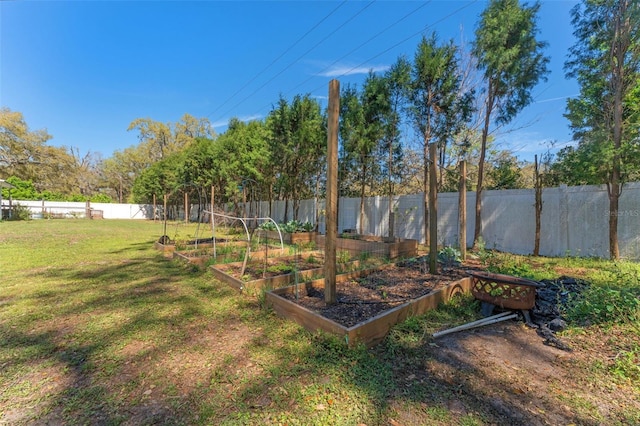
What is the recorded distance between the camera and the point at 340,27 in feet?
22.7

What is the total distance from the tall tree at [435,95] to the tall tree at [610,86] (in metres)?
2.67

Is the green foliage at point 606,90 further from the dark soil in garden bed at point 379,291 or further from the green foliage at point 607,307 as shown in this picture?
the green foliage at point 607,307

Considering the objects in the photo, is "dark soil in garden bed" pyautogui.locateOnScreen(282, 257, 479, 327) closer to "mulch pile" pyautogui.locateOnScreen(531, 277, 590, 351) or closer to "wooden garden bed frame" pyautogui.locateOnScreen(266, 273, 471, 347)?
"wooden garden bed frame" pyautogui.locateOnScreen(266, 273, 471, 347)

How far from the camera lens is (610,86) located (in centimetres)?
554

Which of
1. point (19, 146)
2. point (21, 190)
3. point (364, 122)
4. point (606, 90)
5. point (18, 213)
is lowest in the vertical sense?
point (18, 213)

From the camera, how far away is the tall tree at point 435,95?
7719 millimetres

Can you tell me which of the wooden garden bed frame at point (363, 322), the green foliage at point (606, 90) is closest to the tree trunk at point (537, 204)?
the green foliage at point (606, 90)

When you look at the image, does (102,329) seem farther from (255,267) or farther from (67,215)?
(67,215)

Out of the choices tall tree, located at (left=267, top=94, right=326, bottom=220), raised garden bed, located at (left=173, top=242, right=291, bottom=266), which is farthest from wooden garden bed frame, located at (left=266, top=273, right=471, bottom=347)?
tall tree, located at (left=267, top=94, right=326, bottom=220)

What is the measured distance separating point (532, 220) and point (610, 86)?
3126 millimetres

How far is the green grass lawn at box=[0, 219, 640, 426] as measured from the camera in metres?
1.64

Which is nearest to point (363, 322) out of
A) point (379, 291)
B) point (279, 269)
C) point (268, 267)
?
point (379, 291)

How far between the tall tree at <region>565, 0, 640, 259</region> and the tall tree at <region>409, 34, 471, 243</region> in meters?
2.67

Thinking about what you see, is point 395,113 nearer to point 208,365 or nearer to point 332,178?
point 332,178
